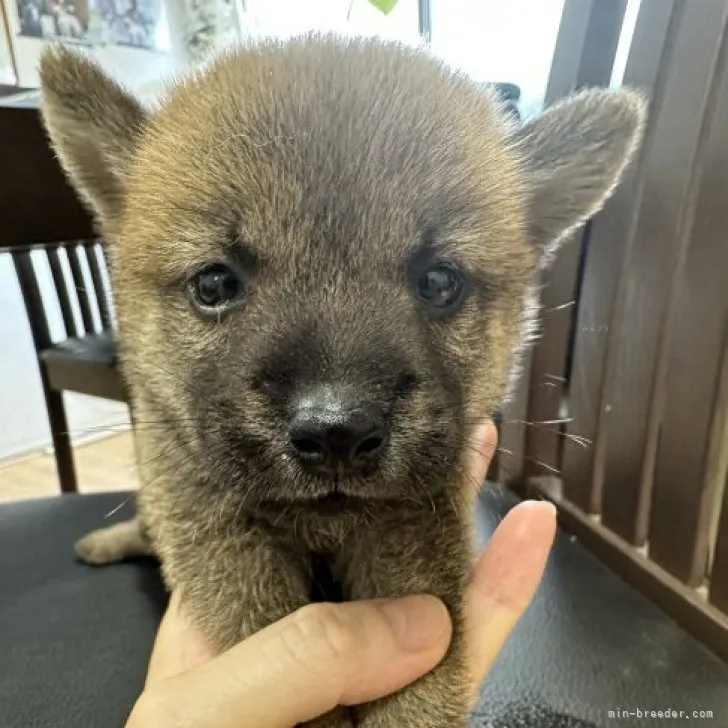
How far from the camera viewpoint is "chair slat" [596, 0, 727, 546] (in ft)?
3.75

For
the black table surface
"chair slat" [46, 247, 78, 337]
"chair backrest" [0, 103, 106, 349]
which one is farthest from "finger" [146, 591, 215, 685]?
"chair slat" [46, 247, 78, 337]

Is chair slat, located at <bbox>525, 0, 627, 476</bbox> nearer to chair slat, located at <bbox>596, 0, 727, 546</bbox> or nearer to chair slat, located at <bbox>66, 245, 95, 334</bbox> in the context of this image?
chair slat, located at <bbox>596, 0, 727, 546</bbox>

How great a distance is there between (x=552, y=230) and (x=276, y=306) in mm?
480

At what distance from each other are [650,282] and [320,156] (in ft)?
2.23

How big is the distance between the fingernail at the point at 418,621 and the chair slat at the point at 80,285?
2.07 m

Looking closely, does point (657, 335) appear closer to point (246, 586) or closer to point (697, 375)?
point (697, 375)

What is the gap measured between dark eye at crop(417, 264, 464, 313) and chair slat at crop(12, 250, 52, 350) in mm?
1922

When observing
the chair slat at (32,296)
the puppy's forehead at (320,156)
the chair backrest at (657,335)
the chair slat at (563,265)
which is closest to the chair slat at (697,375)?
Result: the chair backrest at (657,335)

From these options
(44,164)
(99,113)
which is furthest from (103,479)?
(99,113)

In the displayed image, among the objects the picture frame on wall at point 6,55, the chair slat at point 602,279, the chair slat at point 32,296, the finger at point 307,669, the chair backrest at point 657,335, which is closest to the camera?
the finger at point 307,669

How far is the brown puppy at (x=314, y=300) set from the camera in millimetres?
688

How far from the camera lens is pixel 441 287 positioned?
0.84 metres

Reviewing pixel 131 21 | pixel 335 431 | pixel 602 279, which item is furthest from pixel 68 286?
pixel 335 431

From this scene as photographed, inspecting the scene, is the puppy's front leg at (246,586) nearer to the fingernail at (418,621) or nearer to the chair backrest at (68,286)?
the fingernail at (418,621)
